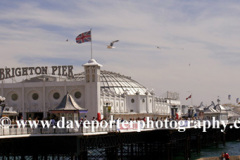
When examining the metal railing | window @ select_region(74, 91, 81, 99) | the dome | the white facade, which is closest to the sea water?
the white facade

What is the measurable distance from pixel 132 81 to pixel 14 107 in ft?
228

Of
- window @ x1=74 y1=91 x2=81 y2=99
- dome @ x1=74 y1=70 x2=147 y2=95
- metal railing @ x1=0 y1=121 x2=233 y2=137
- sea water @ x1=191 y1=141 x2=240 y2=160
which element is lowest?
sea water @ x1=191 y1=141 x2=240 y2=160

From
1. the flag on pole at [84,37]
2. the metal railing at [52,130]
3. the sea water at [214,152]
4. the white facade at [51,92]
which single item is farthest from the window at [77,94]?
the metal railing at [52,130]

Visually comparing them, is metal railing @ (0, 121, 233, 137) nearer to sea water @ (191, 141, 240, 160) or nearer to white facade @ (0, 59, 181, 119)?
white facade @ (0, 59, 181, 119)

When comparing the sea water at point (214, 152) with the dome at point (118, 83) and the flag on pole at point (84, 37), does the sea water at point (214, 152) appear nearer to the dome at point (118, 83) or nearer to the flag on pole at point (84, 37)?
the flag on pole at point (84, 37)

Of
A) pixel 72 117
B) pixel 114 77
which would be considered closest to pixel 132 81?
pixel 114 77

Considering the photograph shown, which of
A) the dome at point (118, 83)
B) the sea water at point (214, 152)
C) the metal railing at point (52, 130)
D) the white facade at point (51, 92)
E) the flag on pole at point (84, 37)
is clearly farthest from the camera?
the dome at point (118, 83)

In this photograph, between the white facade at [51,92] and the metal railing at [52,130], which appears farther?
the white facade at [51,92]

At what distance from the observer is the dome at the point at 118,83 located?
5231 inches

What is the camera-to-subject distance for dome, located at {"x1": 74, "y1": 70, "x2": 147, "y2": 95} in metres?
133

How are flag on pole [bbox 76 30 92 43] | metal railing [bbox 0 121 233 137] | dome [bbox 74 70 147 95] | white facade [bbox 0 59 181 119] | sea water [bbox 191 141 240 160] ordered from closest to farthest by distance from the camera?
metal railing [bbox 0 121 233 137] → flag on pole [bbox 76 30 92 43] → sea water [bbox 191 141 240 160] → white facade [bbox 0 59 181 119] → dome [bbox 74 70 147 95]

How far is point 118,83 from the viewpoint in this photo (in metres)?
137

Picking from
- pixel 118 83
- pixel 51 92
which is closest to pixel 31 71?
pixel 51 92

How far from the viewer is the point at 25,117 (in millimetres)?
80188
